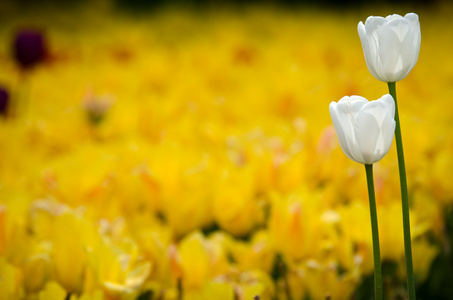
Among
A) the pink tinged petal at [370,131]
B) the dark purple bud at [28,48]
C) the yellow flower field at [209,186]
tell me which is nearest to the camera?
the pink tinged petal at [370,131]

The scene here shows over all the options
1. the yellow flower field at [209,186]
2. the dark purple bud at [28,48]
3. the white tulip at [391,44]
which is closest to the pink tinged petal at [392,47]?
the white tulip at [391,44]

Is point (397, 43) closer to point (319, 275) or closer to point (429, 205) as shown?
point (319, 275)

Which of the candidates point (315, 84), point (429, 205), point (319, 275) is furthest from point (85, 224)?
point (315, 84)

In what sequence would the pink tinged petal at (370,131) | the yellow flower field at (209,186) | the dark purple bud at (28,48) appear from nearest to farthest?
the pink tinged petal at (370,131)
the yellow flower field at (209,186)
the dark purple bud at (28,48)

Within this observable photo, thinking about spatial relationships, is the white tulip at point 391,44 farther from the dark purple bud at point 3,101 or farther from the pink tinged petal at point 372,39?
the dark purple bud at point 3,101

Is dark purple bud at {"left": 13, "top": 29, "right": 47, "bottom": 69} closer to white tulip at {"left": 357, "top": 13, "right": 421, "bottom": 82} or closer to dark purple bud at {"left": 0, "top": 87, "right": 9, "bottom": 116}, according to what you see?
dark purple bud at {"left": 0, "top": 87, "right": 9, "bottom": 116}

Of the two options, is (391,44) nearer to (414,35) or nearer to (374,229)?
(414,35)

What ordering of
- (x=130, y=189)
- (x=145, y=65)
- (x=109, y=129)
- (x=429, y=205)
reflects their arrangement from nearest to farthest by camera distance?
(x=429, y=205), (x=130, y=189), (x=109, y=129), (x=145, y=65)
